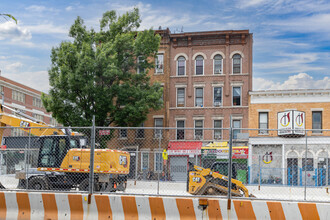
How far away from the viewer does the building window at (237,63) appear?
129 feet

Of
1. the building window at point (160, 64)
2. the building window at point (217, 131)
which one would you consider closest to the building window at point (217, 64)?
the building window at point (217, 131)

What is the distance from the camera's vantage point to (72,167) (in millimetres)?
15641

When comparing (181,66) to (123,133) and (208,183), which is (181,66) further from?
(208,183)

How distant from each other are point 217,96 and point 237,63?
3.61m

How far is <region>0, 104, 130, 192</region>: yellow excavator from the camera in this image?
15.4 m

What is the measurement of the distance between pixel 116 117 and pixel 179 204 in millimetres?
25686

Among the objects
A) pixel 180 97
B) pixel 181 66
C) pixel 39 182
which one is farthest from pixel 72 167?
pixel 181 66

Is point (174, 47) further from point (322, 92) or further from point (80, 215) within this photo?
point (80, 215)

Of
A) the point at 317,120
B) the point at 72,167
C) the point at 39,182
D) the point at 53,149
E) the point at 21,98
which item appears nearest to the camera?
the point at 72,167

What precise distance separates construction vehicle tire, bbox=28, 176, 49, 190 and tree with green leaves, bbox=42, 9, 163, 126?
17658 mm

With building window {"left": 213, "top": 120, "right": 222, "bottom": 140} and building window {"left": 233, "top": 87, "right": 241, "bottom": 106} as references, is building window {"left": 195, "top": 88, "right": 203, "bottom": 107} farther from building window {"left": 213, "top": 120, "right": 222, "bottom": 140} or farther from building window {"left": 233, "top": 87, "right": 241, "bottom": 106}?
building window {"left": 233, "top": 87, "right": 241, "bottom": 106}

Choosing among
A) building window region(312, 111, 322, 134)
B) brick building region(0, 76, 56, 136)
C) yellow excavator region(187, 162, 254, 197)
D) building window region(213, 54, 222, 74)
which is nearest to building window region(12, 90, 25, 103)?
brick building region(0, 76, 56, 136)

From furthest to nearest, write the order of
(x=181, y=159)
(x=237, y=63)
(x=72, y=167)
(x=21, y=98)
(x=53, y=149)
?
(x=21, y=98) < (x=237, y=63) < (x=181, y=159) < (x=53, y=149) < (x=72, y=167)

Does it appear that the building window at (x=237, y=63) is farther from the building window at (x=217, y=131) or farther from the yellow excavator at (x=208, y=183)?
the yellow excavator at (x=208, y=183)
